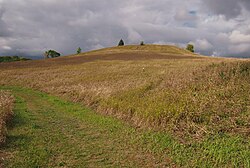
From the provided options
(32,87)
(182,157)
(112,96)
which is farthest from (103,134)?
(32,87)

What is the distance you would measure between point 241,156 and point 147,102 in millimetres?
5848

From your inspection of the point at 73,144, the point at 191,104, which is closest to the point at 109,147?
the point at 73,144

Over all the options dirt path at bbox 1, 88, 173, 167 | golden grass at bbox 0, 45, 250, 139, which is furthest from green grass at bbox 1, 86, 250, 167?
golden grass at bbox 0, 45, 250, 139

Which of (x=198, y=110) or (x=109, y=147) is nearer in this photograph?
(x=109, y=147)

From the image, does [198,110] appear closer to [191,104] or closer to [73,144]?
[191,104]

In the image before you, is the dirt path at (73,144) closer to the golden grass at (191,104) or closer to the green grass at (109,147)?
the green grass at (109,147)

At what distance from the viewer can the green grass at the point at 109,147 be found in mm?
6688

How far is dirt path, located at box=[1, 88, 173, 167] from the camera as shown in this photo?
7.01m

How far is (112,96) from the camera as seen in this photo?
14.4 meters

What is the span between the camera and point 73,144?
337 inches

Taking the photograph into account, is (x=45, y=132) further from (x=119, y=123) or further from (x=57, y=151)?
(x=119, y=123)

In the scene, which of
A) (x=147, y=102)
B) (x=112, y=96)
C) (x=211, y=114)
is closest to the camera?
(x=211, y=114)

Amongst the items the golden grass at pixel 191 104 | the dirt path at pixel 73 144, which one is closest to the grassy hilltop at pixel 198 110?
the golden grass at pixel 191 104

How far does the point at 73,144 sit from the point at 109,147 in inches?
54.4
